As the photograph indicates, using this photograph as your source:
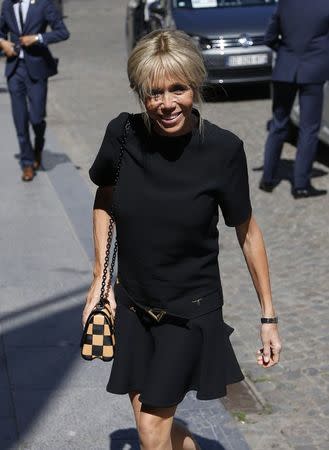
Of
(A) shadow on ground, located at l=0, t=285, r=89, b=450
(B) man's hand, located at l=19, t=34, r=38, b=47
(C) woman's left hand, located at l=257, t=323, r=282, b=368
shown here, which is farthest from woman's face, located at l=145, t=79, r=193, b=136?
(B) man's hand, located at l=19, t=34, r=38, b=47

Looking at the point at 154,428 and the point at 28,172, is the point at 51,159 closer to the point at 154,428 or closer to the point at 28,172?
the point at 28,172

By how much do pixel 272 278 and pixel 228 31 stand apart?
724 cm

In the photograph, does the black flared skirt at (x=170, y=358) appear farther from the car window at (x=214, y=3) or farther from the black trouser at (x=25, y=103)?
the car window at (x=214, y=3)

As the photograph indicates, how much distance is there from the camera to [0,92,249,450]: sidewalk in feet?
16.1

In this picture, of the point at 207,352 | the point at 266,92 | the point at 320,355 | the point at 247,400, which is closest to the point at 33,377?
the point at 247,400

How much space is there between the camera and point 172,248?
3.51 meters

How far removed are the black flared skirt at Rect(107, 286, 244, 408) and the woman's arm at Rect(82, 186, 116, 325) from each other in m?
0.11

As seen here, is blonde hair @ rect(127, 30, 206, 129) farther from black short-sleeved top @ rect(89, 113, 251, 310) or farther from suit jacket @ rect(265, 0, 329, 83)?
suit jacket @ rect(265, 0, 329, 83)

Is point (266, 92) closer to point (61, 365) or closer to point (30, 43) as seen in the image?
point (30, 43)

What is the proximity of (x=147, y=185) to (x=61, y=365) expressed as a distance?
7.68ft

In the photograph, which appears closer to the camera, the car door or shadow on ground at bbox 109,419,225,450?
shadow on ground at bbox 109,419,225,450

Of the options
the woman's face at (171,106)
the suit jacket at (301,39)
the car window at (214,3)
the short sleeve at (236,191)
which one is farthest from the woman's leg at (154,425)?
the car window at (214,3)

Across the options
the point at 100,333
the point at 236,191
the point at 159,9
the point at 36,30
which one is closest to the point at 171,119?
the point at 236,191

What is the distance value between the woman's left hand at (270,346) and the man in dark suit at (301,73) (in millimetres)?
5460
